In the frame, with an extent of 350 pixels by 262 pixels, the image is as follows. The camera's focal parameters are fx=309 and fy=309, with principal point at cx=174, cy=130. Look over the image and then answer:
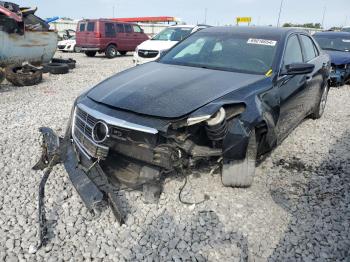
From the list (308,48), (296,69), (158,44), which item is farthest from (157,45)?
(296,69)

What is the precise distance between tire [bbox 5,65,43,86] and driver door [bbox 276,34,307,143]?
6.73 metres

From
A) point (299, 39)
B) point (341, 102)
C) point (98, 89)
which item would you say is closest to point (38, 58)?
point (98, 89)

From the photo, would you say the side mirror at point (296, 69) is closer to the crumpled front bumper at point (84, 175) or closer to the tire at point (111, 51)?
the crumpled front bumper at point (84, 175)

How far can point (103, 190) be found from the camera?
2.69m

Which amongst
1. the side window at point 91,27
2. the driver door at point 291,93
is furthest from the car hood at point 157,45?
the driver door at point 291,93

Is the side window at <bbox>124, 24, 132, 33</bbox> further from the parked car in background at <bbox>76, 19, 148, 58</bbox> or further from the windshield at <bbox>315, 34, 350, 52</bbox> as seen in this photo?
the windshield at <bbox>315, 34, 350, 52</bbox>

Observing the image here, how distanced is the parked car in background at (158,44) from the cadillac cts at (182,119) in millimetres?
6248

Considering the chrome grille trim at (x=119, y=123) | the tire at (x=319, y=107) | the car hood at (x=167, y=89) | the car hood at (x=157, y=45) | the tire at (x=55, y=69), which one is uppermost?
the car hood at (x=167, y=89)

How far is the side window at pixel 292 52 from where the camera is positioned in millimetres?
3892

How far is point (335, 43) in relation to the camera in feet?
Result: 32.7

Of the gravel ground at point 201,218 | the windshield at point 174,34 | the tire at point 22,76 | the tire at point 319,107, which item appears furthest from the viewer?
the windshield at point 174,34

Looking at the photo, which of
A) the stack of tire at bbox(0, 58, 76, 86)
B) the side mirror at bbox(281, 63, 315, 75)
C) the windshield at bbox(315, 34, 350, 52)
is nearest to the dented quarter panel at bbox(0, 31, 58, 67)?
the stack of tire at bbox(0, 58, 76, 86)

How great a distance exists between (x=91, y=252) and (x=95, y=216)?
1.41ft

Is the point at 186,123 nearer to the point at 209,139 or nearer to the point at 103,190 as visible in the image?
the point at 209,139
